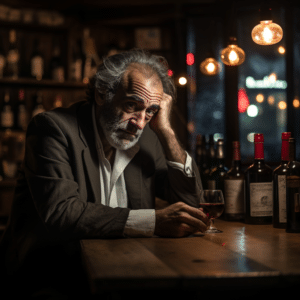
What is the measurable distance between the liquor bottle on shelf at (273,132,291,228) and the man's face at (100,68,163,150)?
637 millimetres

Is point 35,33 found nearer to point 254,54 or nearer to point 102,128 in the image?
point 254,54

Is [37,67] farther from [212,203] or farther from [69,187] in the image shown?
[212,203]

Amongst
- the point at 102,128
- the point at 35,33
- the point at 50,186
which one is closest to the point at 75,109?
the point at 102,128

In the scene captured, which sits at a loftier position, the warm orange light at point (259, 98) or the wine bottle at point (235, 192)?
the warm orange light at point (259, 98)

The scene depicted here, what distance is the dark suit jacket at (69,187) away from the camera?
4.35 ft

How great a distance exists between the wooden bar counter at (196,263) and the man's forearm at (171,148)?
0.54 metres

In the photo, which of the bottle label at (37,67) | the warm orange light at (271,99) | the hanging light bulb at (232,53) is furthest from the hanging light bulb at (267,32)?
the bottle label at (37,67)

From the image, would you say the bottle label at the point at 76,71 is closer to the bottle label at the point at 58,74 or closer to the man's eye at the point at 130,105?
the bottle label at the point at 58,74

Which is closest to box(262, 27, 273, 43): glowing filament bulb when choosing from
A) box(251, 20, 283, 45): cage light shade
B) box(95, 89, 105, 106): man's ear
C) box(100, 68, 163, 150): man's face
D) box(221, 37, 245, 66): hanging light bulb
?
box(251, 20, 283, 45): cage light shade

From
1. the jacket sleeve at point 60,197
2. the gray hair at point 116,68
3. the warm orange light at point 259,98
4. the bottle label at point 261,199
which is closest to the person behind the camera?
the jacket sleeve at point 60,197

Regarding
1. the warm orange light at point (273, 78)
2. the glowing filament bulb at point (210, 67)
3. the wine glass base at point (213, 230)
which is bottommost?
the wine glass base at point (213, 230)

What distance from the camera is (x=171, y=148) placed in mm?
1820

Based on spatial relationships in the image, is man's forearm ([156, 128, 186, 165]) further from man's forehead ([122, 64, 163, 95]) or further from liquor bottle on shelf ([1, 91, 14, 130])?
liquor bottle on shelf ([1, 91, 14, 130])

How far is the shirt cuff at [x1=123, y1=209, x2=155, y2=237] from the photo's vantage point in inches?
52.6
